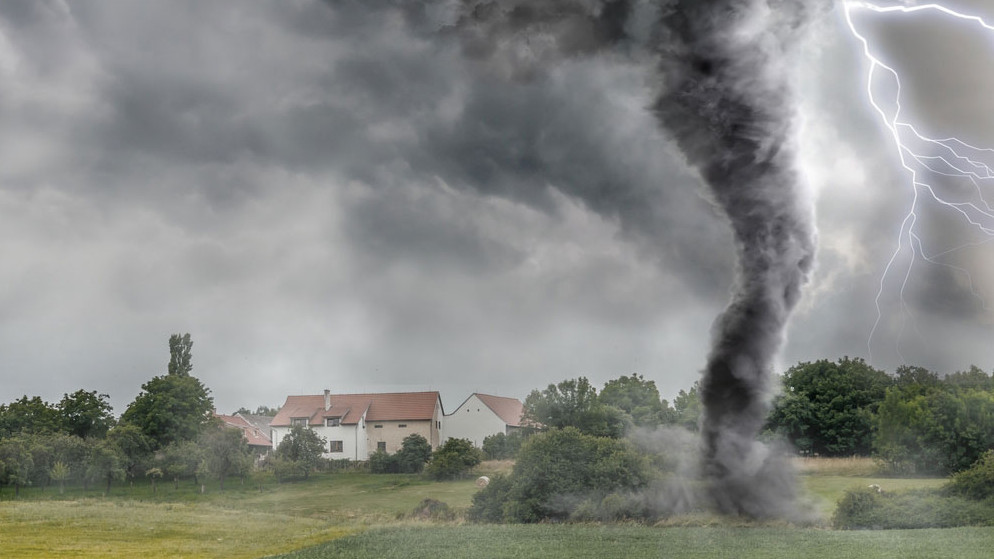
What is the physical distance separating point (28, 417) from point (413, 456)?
101 ft

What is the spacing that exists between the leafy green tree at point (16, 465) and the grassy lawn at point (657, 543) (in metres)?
31.7

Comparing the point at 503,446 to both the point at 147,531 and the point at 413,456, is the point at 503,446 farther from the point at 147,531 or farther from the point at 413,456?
the point at 147,531

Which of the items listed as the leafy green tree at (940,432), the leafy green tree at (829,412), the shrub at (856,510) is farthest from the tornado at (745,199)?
the leafy green tree at (829,412)

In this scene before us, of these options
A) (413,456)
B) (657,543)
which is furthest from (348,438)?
(657,543)

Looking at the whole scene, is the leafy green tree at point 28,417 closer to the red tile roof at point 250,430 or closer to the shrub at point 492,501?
the red tile roof at point 250,430

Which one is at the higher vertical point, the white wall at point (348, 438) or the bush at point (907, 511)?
the white wall at point (348, 438)

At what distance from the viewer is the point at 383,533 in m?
28.7

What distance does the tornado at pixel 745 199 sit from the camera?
27.2 metres

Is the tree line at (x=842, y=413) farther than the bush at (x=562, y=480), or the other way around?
the tree line at (x=842, y=413)

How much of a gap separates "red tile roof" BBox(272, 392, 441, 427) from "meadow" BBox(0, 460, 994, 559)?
866 inches

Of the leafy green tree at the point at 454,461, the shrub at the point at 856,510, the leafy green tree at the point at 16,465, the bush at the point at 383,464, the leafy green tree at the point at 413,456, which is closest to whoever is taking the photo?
the shrub at the point at 856,510

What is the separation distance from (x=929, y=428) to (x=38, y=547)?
39.5m

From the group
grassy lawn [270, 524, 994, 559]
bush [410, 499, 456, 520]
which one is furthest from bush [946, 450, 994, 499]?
bush [410, 499, 456, 520]

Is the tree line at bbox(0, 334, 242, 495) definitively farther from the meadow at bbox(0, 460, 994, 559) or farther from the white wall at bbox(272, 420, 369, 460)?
the white wall at bbox(272, 420, 369, 460)
